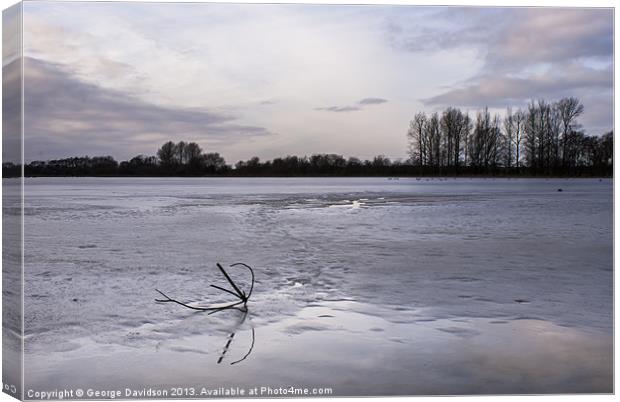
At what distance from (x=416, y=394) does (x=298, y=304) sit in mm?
1273

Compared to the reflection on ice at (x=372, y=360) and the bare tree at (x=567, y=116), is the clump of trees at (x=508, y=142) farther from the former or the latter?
→ the reflection on ice at (x=372, y=360)

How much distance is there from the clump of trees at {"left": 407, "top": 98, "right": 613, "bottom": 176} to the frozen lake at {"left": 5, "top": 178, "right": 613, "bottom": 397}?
51 centimetres

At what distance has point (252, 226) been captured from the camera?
8625 millimetres

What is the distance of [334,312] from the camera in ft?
12.4

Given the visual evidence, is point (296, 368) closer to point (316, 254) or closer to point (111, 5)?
point (111, 5)

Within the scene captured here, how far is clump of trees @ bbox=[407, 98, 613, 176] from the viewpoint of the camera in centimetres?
575

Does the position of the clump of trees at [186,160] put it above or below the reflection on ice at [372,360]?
above

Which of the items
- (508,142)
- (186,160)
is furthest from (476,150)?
(186,160)

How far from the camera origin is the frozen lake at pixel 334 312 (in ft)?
9.50

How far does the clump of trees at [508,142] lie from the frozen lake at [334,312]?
20.2 inches

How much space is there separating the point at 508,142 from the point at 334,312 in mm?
3506

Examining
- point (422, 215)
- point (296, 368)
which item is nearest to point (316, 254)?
point (296, 368)

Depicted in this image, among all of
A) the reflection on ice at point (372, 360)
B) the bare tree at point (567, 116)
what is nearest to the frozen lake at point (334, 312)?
the reflection on ice at point (372, 360)

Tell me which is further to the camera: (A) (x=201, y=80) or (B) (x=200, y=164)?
(B) (x=200, y=164)
